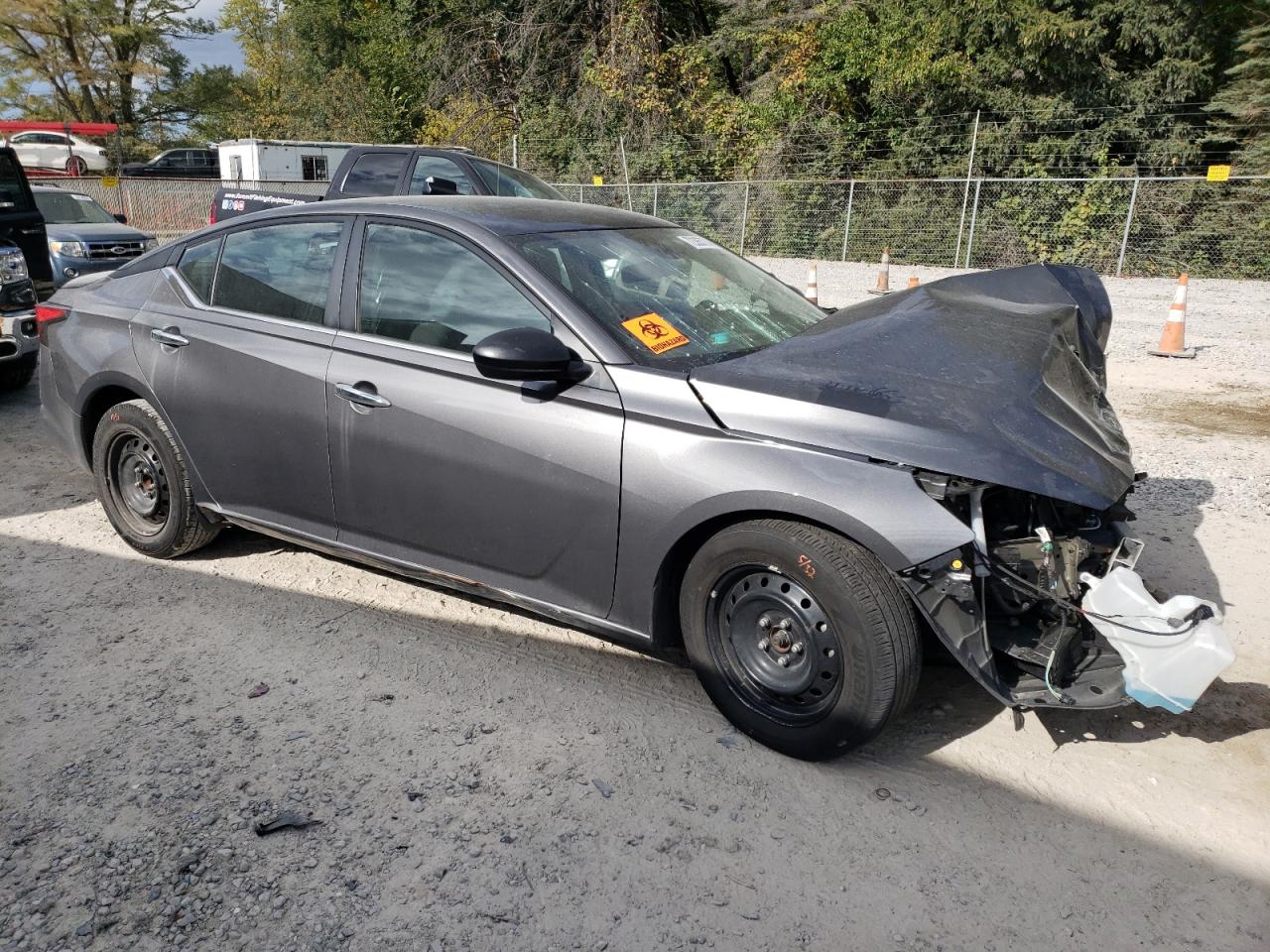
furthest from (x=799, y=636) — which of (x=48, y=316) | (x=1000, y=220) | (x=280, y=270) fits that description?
(x=1000, y=220)

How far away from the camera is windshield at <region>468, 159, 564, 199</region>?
9508mm

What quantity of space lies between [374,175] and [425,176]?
0.65 m

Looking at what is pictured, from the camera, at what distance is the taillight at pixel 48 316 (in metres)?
4.61

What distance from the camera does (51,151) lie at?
33.1 m

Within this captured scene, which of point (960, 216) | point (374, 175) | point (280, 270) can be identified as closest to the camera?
point (280, 270)

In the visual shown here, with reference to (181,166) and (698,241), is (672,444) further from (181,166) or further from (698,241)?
(181,166)

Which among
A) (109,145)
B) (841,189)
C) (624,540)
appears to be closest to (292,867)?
(624,540)

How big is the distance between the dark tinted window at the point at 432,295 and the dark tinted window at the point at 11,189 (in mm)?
6308

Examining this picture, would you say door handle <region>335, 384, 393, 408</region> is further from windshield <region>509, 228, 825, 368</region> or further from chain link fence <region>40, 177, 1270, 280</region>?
chain link fence <region>40, 177, 1270, 280</region>

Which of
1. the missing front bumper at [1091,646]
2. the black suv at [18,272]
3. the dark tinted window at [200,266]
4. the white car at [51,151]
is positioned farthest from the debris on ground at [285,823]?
the white car at [51,151]

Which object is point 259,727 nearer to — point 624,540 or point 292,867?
point 292,867

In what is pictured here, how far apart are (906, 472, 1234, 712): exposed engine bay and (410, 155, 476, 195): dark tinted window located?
7892 mm

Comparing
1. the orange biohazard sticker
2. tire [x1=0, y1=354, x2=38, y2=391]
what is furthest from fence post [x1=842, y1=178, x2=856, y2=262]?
the orange biohazard sticker

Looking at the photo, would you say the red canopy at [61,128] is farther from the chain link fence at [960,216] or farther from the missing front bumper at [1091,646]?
the missing front bumper at [1091,646]
